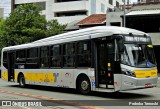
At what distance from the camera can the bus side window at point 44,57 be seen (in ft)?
64.3

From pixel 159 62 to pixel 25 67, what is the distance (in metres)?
21.0

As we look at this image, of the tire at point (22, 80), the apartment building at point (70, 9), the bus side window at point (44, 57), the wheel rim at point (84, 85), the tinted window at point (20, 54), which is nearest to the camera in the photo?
the wheel rim at point (84, 85)

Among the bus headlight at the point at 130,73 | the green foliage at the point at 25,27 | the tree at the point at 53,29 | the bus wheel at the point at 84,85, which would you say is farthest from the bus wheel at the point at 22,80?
the tree at the point at 53,29

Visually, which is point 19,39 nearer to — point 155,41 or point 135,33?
point 155,41

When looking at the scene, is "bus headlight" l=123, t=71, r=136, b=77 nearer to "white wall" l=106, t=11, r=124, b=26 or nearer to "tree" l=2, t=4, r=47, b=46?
"white wall" l=106, t=11, r=124, b=26

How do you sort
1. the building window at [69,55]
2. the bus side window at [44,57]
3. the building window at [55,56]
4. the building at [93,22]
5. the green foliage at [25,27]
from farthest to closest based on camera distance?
the building at [93,22] → the green foliage at [25,27] → the bus side window at [44,57] → the building window at [55,56] → the building window at [69,55]

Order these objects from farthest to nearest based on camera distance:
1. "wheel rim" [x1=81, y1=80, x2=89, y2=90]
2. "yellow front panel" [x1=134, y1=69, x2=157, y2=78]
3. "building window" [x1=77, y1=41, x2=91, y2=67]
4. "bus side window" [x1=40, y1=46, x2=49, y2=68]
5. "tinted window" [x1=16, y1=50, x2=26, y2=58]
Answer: "tinted window" [x1=16, y1=50, x2=26, y2=58], "bus side window" [x1=40, y1=46, x2=49, y2=68], "wheel rim" [x1=81, y1=80, x2=89, y2=90], "building window" [x1=77, y1=41, x2=91, y2=67], "yellow front panel" [x1=134, y1=69, x2=157, y2=78]

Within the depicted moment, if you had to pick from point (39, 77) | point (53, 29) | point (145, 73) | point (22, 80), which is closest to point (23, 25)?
point (53, 29)

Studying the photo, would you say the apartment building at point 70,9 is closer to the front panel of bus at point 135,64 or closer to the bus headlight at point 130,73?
the front panel of bus at point 135,64

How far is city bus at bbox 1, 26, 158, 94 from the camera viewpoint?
47.3ft

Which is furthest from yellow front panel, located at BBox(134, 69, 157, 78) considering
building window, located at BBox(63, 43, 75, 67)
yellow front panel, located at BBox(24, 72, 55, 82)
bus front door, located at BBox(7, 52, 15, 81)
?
bus front door, located at BBox(7, 52, 15, 81)

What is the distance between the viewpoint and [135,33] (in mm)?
15398

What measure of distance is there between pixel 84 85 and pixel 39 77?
4.78 meters

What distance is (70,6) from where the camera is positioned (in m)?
65.9
